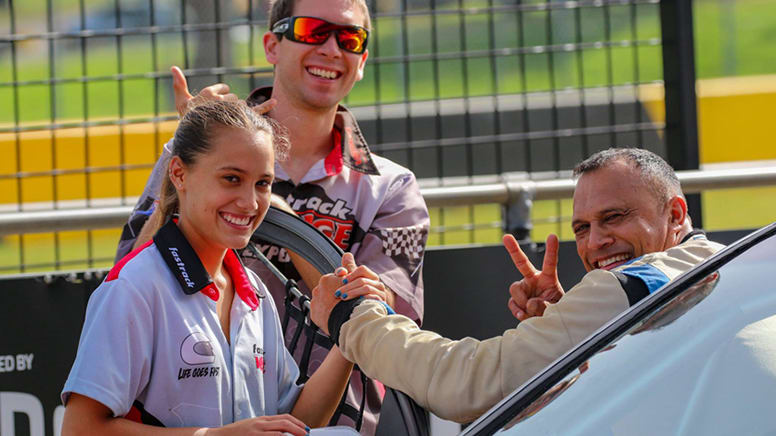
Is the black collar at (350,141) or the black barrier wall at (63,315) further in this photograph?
the black barrier wall at (63,315)

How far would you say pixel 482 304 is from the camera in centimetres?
397

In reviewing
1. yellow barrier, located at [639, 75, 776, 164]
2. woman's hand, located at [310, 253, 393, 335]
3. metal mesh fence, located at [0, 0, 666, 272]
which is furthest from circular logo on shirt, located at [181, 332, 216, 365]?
yellow barrier, located at [639, 75, 776, 164]

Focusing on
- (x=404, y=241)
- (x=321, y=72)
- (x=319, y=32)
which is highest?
(x=319, y=32)

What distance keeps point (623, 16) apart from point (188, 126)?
3.92 meters

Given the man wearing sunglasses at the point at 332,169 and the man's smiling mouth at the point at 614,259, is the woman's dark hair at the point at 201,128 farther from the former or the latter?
the man's smiling mouth at the point at 614,259

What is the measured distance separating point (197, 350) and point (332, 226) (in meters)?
0.84

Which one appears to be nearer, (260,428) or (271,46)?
(260,428)

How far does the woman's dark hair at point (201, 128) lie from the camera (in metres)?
2.50

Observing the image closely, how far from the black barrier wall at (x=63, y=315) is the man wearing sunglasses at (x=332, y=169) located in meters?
0.76

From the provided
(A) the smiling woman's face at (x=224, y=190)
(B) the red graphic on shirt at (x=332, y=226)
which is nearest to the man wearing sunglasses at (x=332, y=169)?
(B) the red graphic on shirt at (x=332, y=226)

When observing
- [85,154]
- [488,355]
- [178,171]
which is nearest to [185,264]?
[178,171]

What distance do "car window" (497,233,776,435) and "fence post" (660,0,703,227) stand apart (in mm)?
2830

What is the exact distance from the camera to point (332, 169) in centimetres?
315

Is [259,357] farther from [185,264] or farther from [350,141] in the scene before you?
[350,141]
